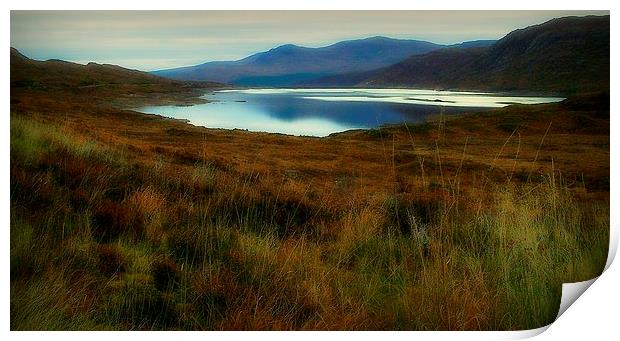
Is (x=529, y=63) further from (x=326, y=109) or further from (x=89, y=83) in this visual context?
(x=89, y=83)

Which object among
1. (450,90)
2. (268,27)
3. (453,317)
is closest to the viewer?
(453,317)

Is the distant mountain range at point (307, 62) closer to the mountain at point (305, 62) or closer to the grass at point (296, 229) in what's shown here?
the mountain at point (305, 62)

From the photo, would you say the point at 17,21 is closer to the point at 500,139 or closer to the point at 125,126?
the point at 125,126

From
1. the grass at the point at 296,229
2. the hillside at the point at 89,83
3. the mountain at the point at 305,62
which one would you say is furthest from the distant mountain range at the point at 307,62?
the grass at the point at 296,229

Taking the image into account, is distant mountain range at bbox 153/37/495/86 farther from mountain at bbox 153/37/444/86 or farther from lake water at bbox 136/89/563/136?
lake water at bbox 136/89/563/136

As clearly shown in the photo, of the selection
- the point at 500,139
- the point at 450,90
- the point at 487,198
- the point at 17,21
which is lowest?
the point at 487,198

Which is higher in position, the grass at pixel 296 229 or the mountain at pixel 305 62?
the mountain at pixel 305 62

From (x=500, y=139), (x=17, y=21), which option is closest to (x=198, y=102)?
(x=17, y=21)
